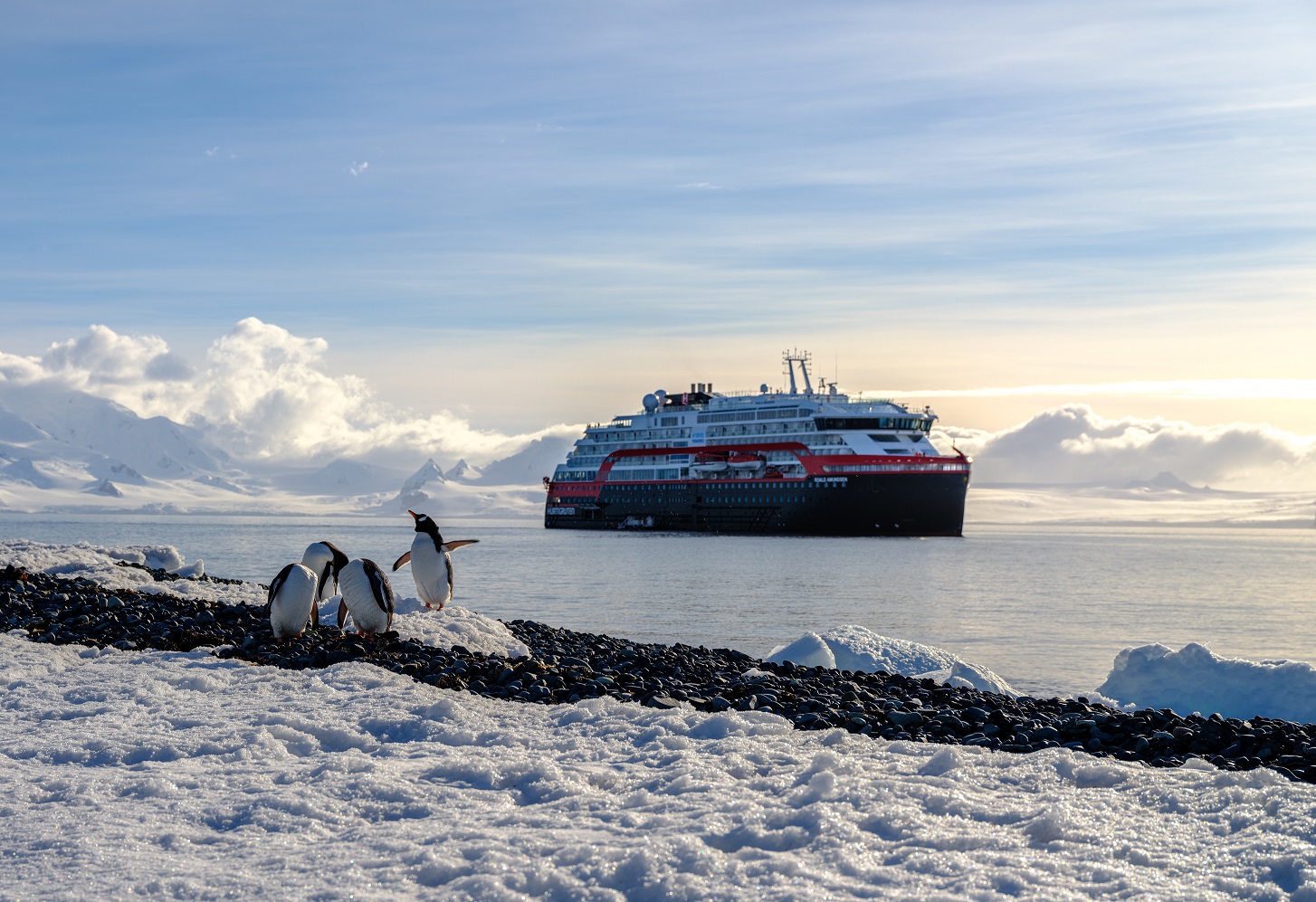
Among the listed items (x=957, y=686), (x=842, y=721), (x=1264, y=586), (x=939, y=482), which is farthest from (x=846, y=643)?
(x=939, y=482)

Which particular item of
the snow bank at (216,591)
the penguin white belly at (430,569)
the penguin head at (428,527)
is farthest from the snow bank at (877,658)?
the penguin head at (428,527)

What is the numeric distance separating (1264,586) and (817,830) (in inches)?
1743

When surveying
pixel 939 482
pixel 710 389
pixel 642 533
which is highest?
pixel 710 389

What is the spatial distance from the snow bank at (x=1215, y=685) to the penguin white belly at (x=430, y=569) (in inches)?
340

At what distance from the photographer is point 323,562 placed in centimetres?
1204

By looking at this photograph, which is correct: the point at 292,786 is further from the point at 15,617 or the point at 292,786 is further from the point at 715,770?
the point at 15,617

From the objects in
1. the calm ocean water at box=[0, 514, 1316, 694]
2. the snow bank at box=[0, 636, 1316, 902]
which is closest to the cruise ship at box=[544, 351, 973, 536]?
the calm ocean water at box=[0, 514, 1316, 694]

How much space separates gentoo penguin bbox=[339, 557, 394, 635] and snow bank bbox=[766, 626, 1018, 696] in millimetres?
5276

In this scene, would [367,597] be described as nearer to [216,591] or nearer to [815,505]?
[216,591]

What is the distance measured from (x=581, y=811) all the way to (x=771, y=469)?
69.7 meters

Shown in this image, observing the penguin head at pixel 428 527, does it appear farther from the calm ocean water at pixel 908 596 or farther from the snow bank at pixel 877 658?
the calm ocean water at pixel 908 596

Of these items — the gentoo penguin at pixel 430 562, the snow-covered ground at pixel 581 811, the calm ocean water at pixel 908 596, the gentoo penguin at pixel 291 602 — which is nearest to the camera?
the snow-covered ground at pixel 581 811

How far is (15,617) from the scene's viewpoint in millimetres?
11805

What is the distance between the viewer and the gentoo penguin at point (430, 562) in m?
13.0
